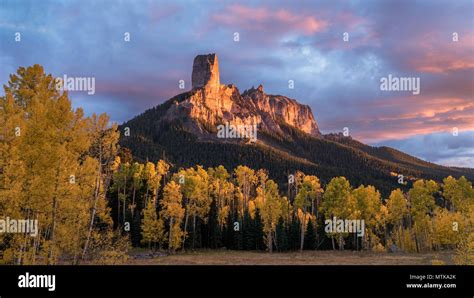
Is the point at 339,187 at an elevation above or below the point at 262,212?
above

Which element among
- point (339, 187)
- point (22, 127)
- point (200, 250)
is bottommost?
point (200, 250)

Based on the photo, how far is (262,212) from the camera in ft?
197
